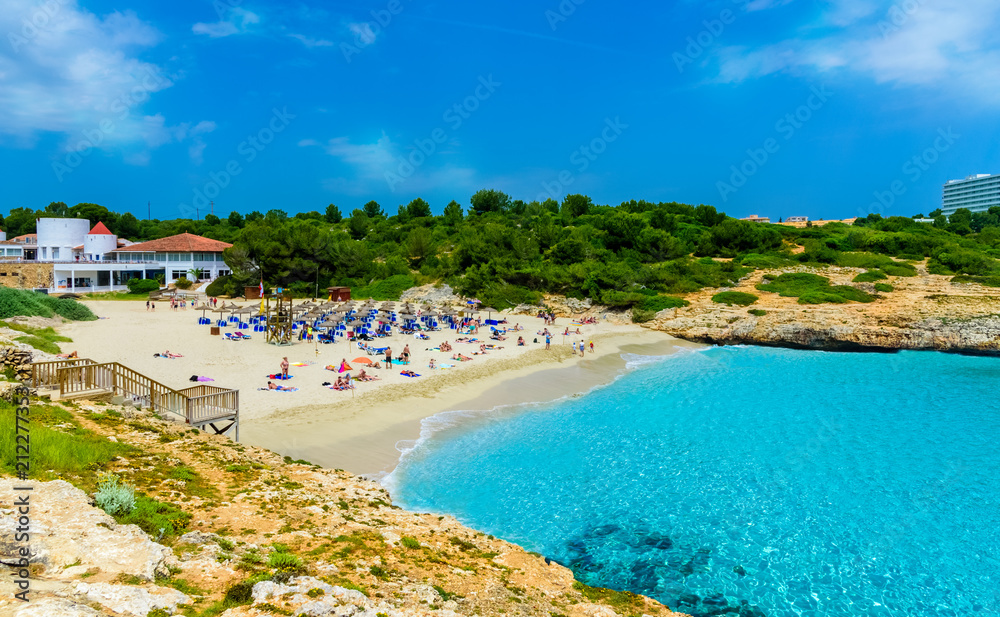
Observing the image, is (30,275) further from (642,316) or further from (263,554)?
(263,554)

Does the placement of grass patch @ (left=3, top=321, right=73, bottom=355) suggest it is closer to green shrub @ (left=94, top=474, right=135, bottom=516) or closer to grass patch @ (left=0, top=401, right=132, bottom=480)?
grass patch @ (left=0, top=401, right=132, bottom=480)

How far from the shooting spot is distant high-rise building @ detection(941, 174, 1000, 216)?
179m

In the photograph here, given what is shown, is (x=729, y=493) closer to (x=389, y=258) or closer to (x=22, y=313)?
(x=22, y=313)

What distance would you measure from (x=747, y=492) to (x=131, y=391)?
57.2 ft

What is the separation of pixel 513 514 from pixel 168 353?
20426 millimetres

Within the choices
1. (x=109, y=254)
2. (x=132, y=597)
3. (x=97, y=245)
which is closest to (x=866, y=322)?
(x=132, y=597)

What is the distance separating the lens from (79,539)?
666cm

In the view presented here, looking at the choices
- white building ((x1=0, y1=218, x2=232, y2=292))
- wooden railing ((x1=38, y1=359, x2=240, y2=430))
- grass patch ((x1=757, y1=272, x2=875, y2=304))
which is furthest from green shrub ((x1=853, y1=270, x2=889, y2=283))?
white building ((x1=0, y1=218, x2=232, y2=292))

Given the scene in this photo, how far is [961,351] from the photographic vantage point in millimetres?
33938

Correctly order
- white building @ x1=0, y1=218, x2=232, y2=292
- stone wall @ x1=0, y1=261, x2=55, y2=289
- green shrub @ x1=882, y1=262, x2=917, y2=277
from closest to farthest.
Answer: green shrub @ x1=882, y1=262, x2=917, y2=277 → stone wall @ x1=0, y1=261, x2=55, y2=289 → white building @ x1=0, y1=218, x2=232, y2=292

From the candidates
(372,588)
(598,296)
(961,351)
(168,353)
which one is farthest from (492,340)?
(961,351)

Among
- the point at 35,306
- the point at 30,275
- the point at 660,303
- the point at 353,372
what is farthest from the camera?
the point at 30,275

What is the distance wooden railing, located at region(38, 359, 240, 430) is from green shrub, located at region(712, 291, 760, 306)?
3757 cm

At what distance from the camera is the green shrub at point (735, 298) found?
41750 millimetres
